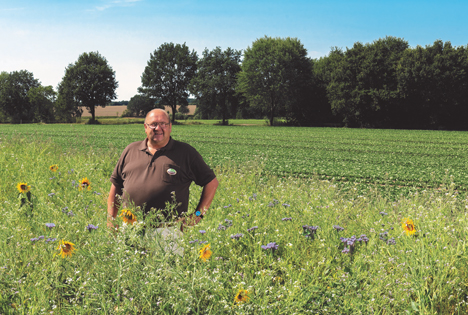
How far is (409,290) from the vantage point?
297 centimetres

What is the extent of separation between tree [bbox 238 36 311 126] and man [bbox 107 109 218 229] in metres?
58.9

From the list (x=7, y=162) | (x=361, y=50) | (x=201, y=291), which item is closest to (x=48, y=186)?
(x=7, y=162)

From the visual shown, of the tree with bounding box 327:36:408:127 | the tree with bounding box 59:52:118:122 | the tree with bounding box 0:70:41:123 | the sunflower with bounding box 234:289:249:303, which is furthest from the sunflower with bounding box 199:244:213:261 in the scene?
the tree with bounding box 0:70:41:123

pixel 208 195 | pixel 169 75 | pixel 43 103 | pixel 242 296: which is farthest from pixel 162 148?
pixel 43 103

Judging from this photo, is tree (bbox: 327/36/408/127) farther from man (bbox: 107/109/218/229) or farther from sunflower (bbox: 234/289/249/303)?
sunflower (bbox: 234/289/249/303)

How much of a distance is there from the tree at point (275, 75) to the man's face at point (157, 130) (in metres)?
59.0

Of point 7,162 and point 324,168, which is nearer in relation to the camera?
point 7,162

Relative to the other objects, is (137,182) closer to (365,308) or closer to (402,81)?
(365,308)

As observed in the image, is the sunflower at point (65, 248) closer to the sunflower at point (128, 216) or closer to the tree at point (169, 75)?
the sunflower at point (128, 216)

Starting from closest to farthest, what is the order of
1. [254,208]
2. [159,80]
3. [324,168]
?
[254,208] < [324,168] < [159,80]

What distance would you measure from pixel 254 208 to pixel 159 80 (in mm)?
76270

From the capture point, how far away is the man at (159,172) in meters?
3.87

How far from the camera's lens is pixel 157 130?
396 cm

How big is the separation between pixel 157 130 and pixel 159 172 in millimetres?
484
